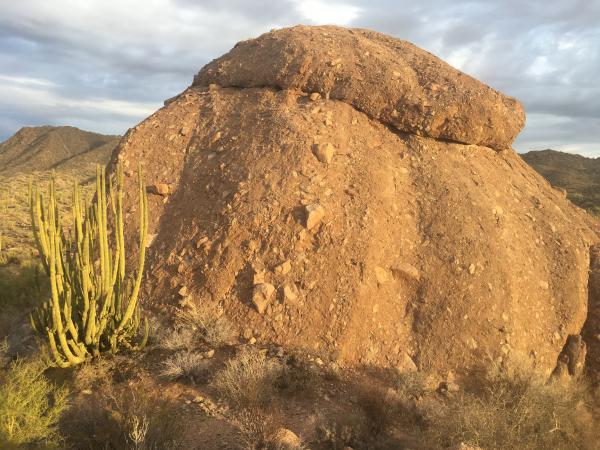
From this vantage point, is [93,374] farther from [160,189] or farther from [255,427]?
[160,189]

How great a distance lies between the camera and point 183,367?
5328 mm

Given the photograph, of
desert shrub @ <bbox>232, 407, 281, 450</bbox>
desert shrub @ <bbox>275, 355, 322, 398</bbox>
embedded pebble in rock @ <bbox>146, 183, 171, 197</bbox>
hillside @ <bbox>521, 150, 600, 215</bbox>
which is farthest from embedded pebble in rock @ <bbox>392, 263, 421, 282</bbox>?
hillside @ <bbox>521, 150, 600, 215</bbox>

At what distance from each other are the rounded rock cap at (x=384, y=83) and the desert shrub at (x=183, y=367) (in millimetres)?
4798

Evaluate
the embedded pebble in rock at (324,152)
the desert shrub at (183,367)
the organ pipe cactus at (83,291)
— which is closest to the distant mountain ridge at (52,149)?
the embedded pebble in rock at (324,152)

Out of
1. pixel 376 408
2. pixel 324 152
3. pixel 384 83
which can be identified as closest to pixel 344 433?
pixel 376 408

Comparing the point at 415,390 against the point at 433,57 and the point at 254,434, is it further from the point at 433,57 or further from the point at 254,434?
the point at 433,57

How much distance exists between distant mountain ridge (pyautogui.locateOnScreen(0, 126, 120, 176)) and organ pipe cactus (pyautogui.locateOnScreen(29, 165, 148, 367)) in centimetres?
4855

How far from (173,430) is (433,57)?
8.11 m

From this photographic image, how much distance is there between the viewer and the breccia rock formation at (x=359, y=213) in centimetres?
613

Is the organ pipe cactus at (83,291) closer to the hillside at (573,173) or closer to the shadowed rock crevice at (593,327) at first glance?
the shadowed rock crevice at (593,327)

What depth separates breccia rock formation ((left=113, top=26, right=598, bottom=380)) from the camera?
613 cm

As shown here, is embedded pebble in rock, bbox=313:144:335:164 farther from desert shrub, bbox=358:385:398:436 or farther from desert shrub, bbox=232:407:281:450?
desert shrub, bbox=232:407:281:450

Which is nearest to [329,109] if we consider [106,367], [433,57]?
[433,57]

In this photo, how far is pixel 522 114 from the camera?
A: 8.59 meters
